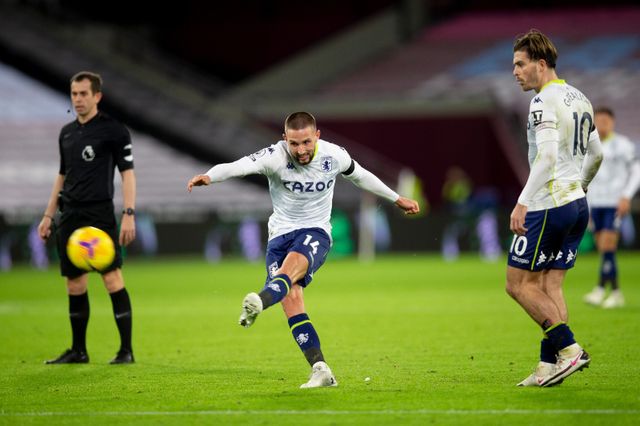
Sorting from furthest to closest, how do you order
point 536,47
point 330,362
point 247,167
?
point 330,362
point 247,167
point 536,47

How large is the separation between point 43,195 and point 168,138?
12.9ft

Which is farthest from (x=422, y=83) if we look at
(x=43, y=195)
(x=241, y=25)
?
(x=43, y=195)

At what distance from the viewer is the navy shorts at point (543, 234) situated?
25.5 feet

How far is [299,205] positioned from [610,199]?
7304 mm

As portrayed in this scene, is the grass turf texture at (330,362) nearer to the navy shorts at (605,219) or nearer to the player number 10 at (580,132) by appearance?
the navy shorts at (605,219)

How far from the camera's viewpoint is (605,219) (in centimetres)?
1468

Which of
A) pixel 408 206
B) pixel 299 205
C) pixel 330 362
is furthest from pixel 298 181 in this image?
pixel 330 362

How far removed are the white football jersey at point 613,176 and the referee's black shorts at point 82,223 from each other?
23.2 ft

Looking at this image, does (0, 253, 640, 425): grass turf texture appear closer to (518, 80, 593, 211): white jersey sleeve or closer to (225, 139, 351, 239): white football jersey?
(225, 139, 351, 239): white football jersey

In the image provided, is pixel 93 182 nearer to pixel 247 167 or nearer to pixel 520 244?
pixel 247 167

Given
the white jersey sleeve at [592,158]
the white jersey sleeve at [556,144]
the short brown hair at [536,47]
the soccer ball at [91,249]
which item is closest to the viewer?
the white jersey sleeve at [556,144]

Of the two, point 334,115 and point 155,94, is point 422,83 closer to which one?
point 334,115

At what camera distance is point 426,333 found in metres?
11.9

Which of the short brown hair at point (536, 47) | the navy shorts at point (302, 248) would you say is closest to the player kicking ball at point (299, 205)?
the navy shorts at point (302, 248)
